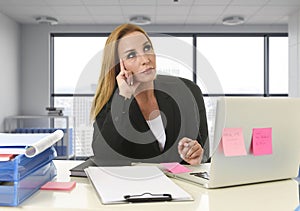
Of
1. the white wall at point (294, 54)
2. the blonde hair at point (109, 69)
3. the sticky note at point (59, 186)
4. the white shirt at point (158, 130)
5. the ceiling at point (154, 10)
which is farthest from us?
the white wall at point (294, 54)

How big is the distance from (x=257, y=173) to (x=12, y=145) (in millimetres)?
555

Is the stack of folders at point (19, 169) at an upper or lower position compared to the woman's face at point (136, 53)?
lower

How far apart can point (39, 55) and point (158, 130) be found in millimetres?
4051

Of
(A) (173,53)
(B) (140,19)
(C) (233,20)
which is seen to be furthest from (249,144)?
(C) (233,20)

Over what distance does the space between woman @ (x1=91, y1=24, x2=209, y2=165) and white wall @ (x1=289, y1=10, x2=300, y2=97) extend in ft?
10.9

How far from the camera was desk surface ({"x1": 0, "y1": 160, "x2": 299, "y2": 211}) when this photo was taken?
0.63 meters

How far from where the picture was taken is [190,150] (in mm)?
943

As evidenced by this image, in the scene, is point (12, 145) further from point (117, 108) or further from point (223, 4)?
point (223, 4)

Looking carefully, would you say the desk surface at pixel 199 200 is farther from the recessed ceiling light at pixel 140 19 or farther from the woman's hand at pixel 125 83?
the recessed ceiling light at pixel 140 19

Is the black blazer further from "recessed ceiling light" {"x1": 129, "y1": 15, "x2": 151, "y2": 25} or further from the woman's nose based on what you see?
"recessed ceiling light" {"x1": 129, "y1": 15, "x2": 151, "y2": 25}

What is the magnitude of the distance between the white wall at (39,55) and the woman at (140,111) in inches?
149

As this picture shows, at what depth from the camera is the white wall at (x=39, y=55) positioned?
185 inches

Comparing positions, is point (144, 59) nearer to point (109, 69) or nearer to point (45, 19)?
point (109, 69)

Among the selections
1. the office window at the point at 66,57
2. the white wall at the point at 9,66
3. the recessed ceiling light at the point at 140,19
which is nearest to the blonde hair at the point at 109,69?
the recessed ceiling light at the point at 140,19
